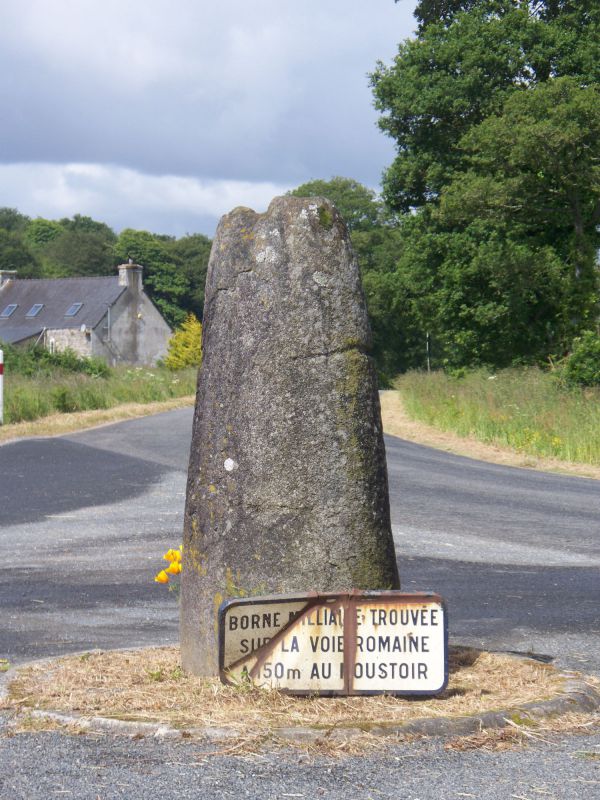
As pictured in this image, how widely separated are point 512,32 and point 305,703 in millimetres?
31948

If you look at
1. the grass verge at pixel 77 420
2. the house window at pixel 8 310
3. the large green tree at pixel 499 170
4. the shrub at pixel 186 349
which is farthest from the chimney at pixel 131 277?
the grass verge at pixel 77 420

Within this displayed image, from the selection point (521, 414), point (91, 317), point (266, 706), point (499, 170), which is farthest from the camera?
point (91, 317)

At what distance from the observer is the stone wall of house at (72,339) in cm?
6812

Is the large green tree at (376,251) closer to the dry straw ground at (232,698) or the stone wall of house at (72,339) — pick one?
the stone wall of house at (72,339)

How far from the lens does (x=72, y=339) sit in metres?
68.8

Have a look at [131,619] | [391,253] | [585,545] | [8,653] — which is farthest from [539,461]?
[391,253]

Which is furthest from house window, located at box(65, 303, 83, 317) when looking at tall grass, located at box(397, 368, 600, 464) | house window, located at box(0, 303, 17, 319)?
tall grass, located at box(397, 368, 600, 464)

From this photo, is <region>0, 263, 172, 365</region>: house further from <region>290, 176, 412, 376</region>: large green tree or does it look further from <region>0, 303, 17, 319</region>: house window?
<region>290, 176, 412, 376</region>: large green tree

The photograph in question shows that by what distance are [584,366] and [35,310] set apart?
175ft

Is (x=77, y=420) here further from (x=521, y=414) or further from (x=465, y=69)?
(x=465, y=69)

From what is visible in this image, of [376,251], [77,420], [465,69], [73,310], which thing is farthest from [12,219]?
[77,420]

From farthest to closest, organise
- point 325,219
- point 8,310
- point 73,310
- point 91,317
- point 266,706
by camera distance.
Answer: point 8,310 < point 73,310 < point 91,317 < point 325,219 < point 266,706

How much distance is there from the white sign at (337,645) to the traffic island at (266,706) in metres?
0.07

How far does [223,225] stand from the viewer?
17.1ft
